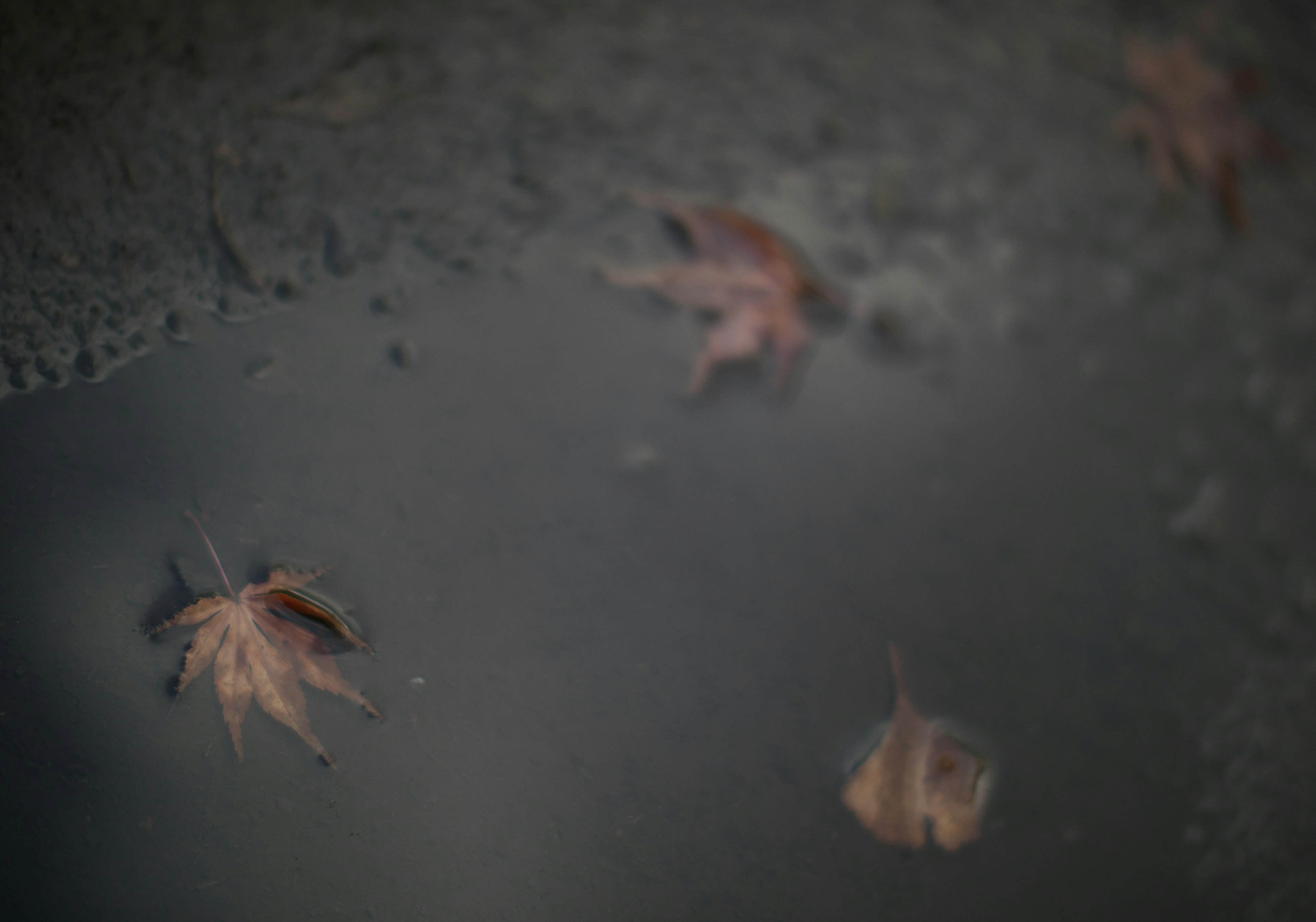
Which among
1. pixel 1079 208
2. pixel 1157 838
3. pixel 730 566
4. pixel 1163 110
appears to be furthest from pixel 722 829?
pixel 1163 110

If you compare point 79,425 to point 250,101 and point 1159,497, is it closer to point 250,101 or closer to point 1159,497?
point 250,101

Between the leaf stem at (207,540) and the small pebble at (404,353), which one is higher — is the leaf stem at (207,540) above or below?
below

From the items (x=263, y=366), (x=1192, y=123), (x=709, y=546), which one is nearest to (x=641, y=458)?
(x=709, y=546)

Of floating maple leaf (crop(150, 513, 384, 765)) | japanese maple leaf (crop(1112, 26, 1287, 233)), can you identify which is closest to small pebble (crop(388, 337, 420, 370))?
floating maple leaf (crop(150, 513, 384, 765))

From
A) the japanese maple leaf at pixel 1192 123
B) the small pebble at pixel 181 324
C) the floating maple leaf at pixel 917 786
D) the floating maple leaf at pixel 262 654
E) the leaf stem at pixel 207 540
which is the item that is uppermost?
the japanese maple leaf at pixel 1192 123

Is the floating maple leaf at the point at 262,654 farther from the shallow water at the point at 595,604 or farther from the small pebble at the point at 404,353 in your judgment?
the small pebble at the point at 404,353

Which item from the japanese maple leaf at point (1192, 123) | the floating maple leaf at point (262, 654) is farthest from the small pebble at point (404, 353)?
the japanese maple leaf at point (1192, 123)

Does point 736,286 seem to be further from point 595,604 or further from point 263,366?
point 263,366
